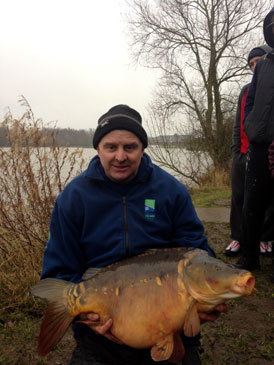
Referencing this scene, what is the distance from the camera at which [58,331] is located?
1.42 m

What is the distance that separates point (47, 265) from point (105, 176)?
595 mm

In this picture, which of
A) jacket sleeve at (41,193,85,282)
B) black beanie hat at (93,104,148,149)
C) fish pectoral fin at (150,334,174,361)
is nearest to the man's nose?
black beanie hat at (93,104,148,149)

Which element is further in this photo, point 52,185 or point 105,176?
point 52,185

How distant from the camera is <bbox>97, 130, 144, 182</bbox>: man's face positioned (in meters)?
1.69

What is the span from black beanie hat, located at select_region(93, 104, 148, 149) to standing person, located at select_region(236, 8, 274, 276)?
1309 mm

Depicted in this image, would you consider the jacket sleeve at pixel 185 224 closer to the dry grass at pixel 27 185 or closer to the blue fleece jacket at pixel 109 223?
the blue fleece jacket at pixel 109 223

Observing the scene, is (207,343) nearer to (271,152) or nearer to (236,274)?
(236,274)

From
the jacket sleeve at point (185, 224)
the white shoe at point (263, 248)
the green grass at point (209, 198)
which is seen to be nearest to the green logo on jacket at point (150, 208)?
the jacket sleeve at point (185, 224)

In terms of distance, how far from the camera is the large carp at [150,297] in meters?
1.25

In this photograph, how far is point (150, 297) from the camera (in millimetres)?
1354

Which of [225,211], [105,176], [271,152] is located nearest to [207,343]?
[105,176]

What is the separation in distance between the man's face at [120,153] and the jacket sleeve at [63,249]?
0.33 metres

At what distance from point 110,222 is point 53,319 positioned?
1.84 feet

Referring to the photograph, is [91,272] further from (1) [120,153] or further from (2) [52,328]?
(1) [120,153]
